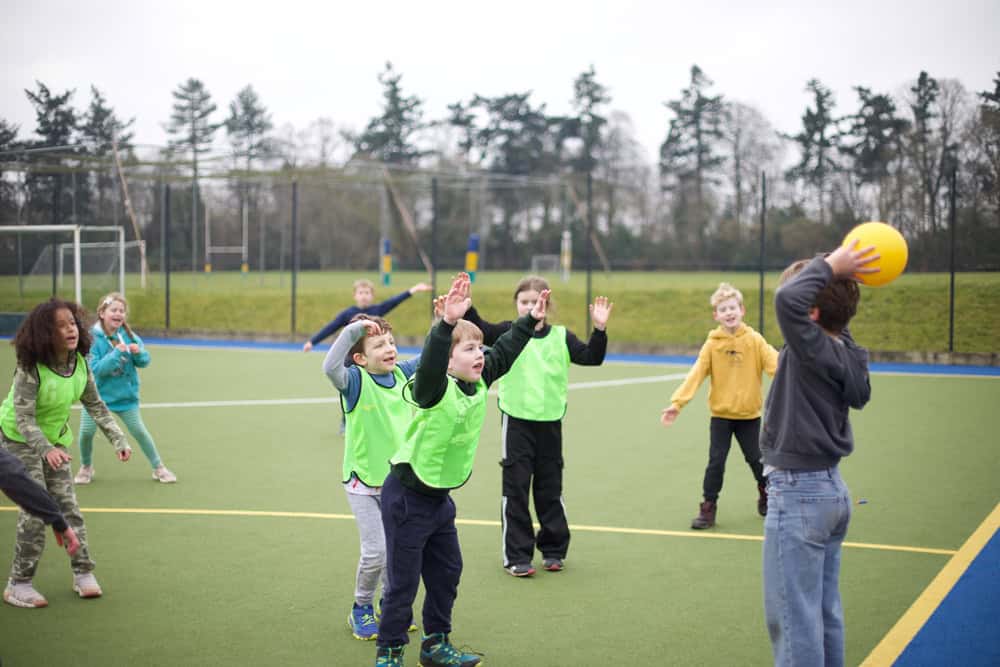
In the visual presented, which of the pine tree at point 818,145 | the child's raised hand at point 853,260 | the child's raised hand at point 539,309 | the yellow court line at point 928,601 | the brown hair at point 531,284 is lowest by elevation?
the yellow court line at point 928,601

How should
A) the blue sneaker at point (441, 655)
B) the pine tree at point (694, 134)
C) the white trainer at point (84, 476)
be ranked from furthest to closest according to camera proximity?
the pine tree at point (694, 134) < the white trainer at point (84, 476) < the blue sneaker at point (441, 655)

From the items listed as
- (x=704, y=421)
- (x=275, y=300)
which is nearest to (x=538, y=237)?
(x=275, y=300)

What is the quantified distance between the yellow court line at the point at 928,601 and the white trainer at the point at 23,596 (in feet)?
13.9

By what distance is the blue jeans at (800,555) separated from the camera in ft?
11.4

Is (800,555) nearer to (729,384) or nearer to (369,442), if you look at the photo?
(369,442)

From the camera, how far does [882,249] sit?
11.0ft

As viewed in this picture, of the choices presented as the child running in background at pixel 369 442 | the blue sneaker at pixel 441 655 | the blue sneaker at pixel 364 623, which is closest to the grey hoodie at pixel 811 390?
the blue sneaker at pixel 441 655

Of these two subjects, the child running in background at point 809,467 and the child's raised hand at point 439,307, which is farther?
the child's raised hand at point 439,307

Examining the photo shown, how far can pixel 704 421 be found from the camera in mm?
12078

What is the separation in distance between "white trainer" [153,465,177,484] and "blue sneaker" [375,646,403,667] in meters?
4.81

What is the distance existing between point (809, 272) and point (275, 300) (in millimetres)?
27205

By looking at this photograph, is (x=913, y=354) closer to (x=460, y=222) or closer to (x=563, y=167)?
(x=460, y=222)

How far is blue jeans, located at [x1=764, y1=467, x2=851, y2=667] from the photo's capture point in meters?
3.47

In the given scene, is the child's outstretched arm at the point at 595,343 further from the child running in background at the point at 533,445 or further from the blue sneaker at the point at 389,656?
the blue sneaker at the point at 389,656
